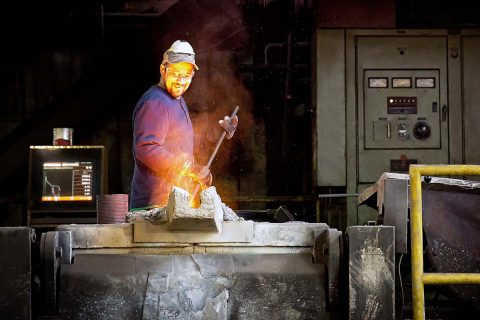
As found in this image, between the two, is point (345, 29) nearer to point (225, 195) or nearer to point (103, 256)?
point (225, 195)

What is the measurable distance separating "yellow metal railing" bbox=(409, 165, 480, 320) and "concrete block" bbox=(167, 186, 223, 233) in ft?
4.11

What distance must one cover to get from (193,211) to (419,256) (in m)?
1.43

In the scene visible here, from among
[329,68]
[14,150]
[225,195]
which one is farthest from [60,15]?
[329,68]

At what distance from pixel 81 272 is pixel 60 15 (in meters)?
7.03

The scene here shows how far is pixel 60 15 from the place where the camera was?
10.7 meters

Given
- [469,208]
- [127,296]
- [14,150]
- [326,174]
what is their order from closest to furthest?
[127,296] < [469,208] < [326,174] < [14,150]

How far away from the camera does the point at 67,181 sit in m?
8.94

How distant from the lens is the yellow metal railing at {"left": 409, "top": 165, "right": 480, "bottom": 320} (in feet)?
14.3

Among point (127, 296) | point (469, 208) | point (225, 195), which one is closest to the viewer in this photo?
point (127, 296)

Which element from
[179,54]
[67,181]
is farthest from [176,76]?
[67,181]

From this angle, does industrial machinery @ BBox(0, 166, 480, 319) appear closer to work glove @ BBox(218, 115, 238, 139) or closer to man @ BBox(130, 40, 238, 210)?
man @ BBox(130, 40, 238, 210)

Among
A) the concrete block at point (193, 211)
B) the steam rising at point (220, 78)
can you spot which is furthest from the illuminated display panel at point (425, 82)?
the concrete block at point (193, 211)

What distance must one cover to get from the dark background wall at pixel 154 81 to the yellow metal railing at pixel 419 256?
16.2 feet

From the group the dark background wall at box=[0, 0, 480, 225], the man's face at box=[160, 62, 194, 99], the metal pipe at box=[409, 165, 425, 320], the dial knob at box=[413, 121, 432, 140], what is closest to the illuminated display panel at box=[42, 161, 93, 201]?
the dark background wall at box=[0, 0, 480, 225]
